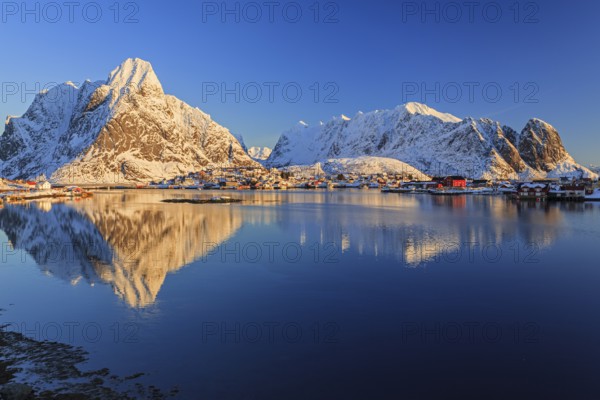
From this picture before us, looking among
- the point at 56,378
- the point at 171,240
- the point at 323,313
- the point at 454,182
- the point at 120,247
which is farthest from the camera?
the point at 454,182

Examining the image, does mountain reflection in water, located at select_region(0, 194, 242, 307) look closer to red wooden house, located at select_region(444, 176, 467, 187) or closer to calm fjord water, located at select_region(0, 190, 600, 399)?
calm fjord water, located at select_region(0, 190, 600, 399)

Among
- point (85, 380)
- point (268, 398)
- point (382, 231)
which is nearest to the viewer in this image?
point (268, 398)

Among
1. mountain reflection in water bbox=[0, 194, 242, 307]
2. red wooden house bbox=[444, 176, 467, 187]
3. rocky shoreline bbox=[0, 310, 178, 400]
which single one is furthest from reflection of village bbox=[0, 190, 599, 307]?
red wooden house bbox=[444, 176, 467, 187]

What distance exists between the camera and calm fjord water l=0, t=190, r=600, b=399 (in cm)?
1089

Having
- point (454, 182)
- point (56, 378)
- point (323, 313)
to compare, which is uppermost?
point (454, 182)

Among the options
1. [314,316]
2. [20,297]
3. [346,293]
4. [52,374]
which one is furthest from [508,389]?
[20,297]

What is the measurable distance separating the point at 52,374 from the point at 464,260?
22.3 meters

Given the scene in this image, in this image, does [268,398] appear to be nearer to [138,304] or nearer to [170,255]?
[138,304]

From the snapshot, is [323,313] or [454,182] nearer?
[323,313]

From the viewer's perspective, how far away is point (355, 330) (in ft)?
46.6

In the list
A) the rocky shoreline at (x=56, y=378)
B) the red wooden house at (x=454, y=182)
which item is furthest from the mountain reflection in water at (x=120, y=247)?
the red wooden house at (x=454, y=182)

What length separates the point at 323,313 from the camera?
1608cm

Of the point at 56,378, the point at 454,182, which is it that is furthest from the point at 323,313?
the point at 454,182

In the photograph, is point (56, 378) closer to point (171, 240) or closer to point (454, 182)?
point (171, 240)
